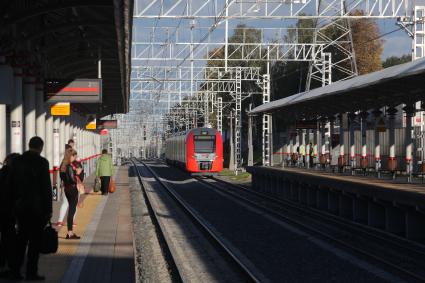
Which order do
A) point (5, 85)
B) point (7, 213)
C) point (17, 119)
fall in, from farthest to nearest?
point (17, 119) < point (5, 85) < point (7, 213)

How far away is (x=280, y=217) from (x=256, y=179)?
494 inches

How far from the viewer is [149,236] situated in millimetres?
16266

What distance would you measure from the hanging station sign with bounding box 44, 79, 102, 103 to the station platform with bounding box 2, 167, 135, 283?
2723mm

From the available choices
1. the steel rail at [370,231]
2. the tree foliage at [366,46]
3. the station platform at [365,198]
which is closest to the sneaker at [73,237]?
the steel rail at [370,231]

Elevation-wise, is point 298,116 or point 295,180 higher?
point 298,116

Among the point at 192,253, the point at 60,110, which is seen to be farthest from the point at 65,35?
the point at 192,253

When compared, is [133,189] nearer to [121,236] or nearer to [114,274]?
[121,236]

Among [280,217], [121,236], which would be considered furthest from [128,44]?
[280,217]

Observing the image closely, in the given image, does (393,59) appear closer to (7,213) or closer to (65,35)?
(65,35)

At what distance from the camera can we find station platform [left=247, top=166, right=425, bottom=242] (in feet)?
47.1

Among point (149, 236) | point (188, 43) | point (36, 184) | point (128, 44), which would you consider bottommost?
point (149, 236)

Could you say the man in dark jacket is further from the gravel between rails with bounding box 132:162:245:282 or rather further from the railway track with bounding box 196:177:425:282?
the railway track with bounding box 196:177:425:282

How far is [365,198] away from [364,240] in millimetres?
2481

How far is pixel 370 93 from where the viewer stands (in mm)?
19250
